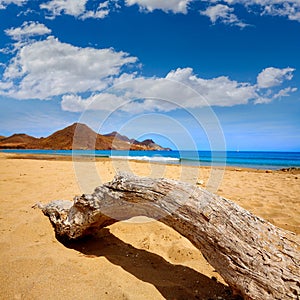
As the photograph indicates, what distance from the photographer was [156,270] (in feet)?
11.1

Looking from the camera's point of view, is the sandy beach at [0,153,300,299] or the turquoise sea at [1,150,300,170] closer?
the sandy beach at [0,153,300,299]

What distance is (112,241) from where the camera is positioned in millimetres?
4230

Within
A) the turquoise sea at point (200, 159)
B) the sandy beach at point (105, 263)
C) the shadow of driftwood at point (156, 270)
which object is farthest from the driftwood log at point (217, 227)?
the turquoise sea at point (200, 159)

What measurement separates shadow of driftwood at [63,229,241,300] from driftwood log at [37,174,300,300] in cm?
39

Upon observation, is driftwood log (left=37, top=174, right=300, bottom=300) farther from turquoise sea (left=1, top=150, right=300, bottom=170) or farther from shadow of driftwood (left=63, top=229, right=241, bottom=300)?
turquoise sea (left=1, top=150, right=300, bottom=170)

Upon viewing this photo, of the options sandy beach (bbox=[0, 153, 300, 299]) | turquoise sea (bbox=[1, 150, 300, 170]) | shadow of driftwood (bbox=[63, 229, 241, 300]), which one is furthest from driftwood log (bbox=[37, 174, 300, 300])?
turquoise sea (bbox=[1, 150, 300, 170])

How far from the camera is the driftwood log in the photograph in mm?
2365

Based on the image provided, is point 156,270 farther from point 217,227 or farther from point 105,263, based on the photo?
point 217,227

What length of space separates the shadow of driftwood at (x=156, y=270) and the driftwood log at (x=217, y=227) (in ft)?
1.27

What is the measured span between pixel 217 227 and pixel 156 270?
1185mm

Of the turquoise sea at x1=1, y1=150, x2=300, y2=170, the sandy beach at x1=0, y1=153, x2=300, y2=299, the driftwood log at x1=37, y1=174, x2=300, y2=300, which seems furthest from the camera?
the turquoise sea at x1=1, y1=150, x2=300, y2=170

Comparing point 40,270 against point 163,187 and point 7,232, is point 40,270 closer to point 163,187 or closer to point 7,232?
point 7,232

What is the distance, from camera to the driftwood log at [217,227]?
2.37 meters

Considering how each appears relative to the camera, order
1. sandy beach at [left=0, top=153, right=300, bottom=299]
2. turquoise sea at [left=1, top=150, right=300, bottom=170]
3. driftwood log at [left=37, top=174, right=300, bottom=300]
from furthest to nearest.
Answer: turquoise sea at [left=1, top=150, right=300, bottom=170], sandy beach at [left=0, top=153, right=300, bottom=299], driftwood log at [left=37, top=174, right=300, bottom=300]
